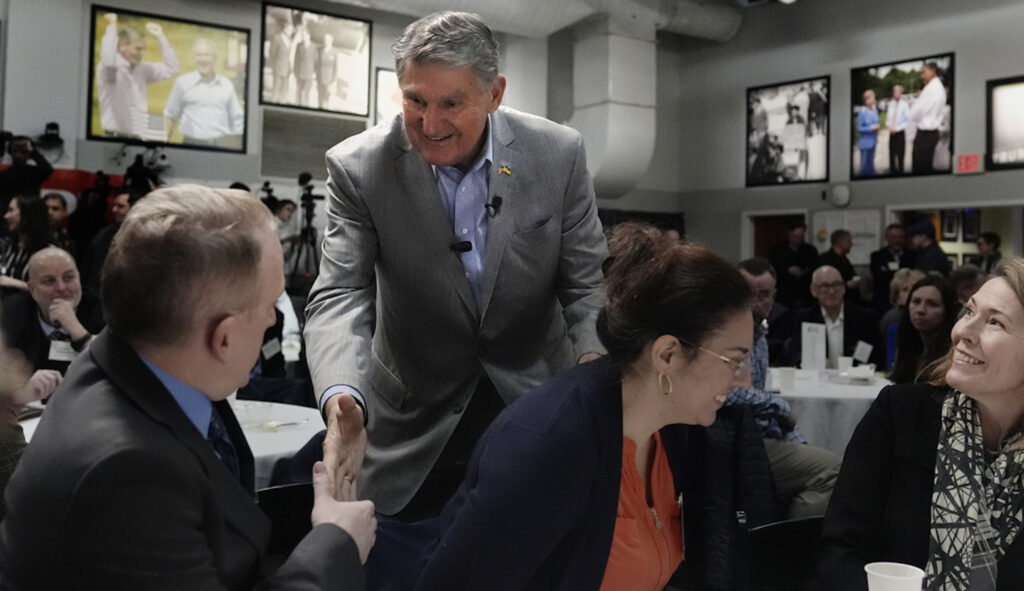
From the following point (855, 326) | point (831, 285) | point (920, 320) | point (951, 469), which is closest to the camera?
point (951, 469)

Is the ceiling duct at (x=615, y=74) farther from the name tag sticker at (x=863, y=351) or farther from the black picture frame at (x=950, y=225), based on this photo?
the name tag sticker at (x=863, y=351)

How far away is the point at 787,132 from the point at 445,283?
10.4 m

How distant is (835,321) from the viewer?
655 centimetres

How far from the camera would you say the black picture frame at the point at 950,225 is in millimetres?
11188

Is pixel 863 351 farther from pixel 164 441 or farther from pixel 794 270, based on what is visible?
pixel 164 441

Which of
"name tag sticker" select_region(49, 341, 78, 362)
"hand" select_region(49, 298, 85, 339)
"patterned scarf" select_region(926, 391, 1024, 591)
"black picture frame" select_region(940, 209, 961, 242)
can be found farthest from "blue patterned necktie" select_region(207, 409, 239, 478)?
"black picture frame" select_region(940, 209, 961, 242)

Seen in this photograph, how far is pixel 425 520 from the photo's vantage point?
2.00 metres

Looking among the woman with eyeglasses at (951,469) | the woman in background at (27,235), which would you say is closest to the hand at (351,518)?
the woman with eyeglasses at (951,469)

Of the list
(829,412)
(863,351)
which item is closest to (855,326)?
(863,351)

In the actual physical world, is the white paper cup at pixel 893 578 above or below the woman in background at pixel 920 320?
below

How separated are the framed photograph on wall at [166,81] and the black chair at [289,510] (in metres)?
7.94

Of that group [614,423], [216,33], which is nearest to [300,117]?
[216,33]

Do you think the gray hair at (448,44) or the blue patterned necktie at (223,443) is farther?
the gray hair at (448,44)

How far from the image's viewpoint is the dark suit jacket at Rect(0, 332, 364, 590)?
97 centimetres
